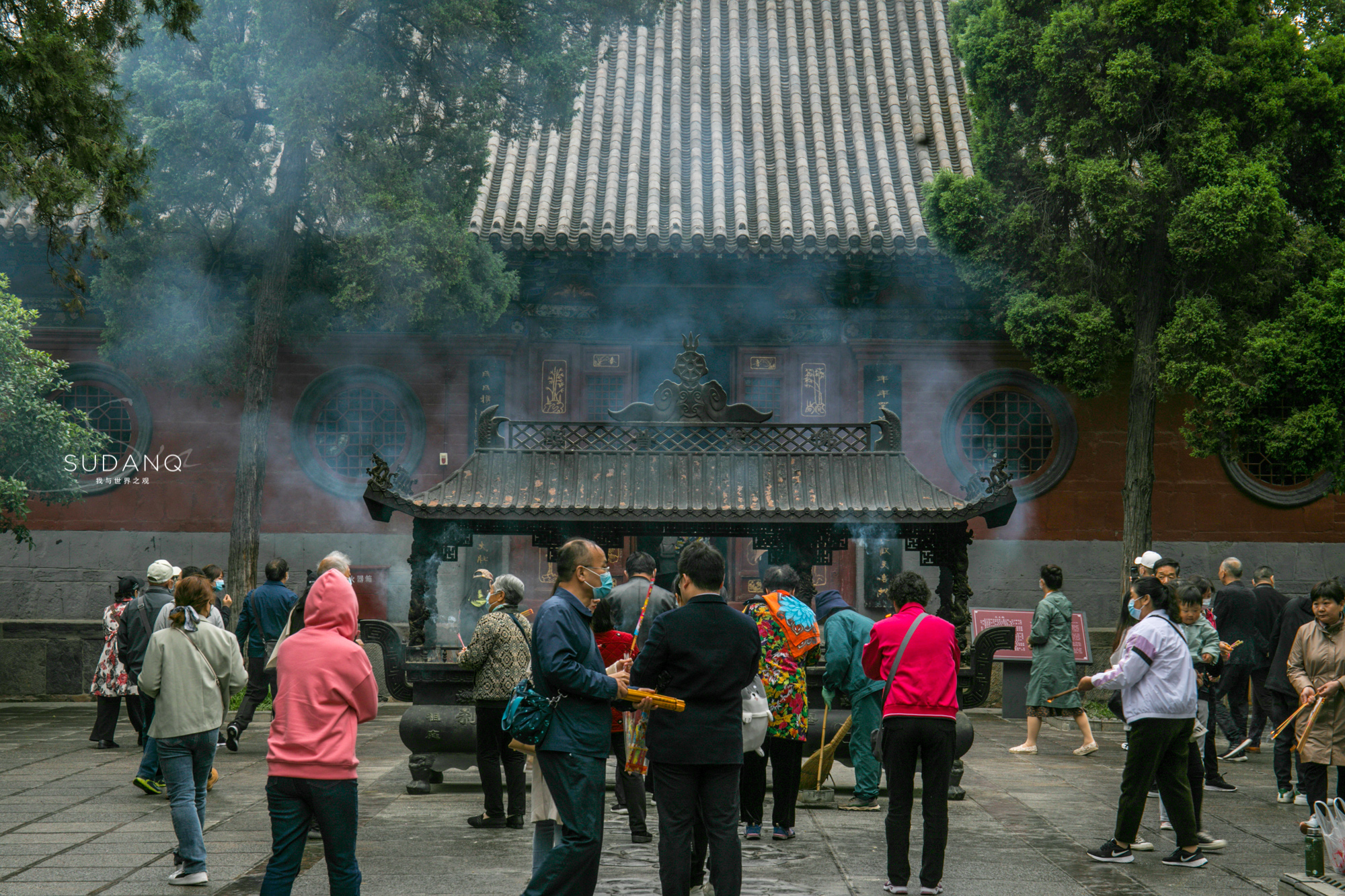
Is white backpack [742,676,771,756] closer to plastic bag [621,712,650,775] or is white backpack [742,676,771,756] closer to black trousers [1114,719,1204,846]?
plastic bag [621,712,650,775]

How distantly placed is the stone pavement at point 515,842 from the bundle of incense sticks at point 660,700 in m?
1.41

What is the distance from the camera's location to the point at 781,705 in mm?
6637

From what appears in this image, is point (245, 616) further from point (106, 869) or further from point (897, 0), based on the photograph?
point (897, 0)

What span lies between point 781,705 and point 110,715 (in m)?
6.71

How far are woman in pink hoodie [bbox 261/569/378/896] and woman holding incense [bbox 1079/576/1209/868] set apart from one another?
392 centimetres

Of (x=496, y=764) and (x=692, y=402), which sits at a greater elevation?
(x=692, y=402)

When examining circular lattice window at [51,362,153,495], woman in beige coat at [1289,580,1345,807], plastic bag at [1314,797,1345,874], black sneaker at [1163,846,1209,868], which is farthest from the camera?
circular lattice window at [51,362,153,495]

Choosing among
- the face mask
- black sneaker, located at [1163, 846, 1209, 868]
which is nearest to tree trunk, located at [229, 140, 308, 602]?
the face mask

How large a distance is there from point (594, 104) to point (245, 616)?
9134 millimetres

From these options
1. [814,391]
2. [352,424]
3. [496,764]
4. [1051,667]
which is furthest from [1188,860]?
[352,424]

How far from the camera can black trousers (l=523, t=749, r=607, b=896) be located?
15.5 ft

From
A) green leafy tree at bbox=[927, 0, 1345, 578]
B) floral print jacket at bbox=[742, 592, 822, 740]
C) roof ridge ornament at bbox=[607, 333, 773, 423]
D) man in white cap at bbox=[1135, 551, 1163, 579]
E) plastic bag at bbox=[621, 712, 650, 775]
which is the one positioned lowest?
plastic bag at bbox=[621, 712, 650, 775]

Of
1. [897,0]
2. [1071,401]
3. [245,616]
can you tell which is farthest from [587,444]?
[897,0]

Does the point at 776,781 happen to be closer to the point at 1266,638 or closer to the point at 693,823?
the point at 693,823
